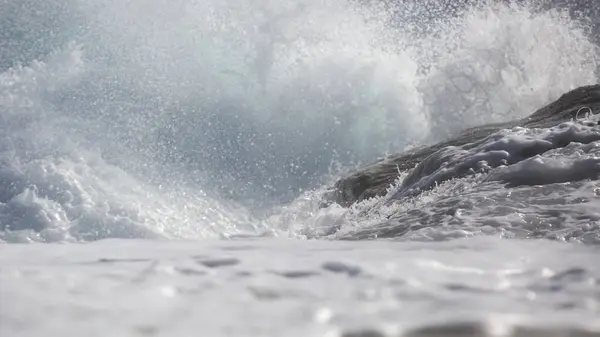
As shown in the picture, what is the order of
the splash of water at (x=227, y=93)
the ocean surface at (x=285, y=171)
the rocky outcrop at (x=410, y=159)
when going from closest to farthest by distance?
the ocean surface at (x=285, y=171) → the rocky outcrop at (x=410, y=159) → the splash of water at (x=227, y=93)

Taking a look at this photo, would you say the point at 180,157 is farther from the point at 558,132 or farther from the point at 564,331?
the point at 564,331

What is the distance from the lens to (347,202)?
583 cm

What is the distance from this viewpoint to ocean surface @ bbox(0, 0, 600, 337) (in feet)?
4.28

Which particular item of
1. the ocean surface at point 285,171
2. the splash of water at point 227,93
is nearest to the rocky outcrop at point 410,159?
the ocean surface at point 285,171

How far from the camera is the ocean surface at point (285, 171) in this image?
131 centimetres

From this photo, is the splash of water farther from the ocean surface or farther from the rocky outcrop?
the rocky outcrop

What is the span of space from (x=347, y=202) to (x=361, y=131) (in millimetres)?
3287

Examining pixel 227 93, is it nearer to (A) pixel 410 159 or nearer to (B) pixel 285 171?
(B) pixel 285 171

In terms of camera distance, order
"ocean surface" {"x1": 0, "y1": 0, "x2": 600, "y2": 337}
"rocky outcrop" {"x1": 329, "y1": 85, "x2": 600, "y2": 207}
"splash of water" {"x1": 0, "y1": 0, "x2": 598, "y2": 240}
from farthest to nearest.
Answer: "splash of water" {"x1": 0, "y1": 0, "x2": 598, "y2": 240} < "rocky outcrop" {"x1": 329, "y1": 85, "x2": 600, "y2": 207} < "ocean surface" {"x1": 0, "y1": 0, "x2": 600, "y2": 337}

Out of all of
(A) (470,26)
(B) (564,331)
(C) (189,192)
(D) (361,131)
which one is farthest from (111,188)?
(B) (564,331)

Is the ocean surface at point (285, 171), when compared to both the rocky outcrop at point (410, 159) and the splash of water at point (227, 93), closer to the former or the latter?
the splash of water at point (227, 93)

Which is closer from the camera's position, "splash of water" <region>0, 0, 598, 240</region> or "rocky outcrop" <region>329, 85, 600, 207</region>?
"rocky outcrop" <region>329, 85, 600, 207</region>

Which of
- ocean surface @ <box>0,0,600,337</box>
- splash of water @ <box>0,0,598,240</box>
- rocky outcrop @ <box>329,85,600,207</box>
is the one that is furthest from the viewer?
splash of water @ <box>0,0,598,240</box>

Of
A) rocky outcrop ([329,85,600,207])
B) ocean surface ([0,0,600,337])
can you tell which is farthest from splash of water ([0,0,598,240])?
rocky outcrop ([329,85,600,207])
